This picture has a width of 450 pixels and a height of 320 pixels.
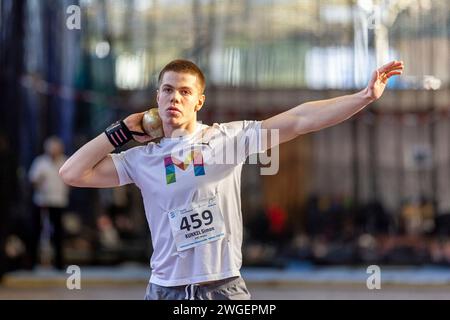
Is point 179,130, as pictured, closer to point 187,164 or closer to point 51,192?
point 187,164

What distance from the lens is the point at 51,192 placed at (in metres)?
12.9

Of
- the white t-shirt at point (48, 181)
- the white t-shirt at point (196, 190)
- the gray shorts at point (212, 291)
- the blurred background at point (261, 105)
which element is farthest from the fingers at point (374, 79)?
the white t-shirt at point (48, 181)

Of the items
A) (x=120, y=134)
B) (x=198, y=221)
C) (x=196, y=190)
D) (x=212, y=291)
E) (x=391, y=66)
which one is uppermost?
(x=391, y=66)

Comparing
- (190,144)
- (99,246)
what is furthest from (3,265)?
(190,144)

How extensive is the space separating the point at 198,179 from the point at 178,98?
1.13ft

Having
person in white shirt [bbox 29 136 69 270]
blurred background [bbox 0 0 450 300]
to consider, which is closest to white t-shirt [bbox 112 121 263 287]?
blurred background [bbox 0 0 450 300]

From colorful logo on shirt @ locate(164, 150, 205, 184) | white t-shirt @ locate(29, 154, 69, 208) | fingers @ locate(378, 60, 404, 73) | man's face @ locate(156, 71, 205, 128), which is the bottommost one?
colorful logo on shirt @ locate(164, 150, 205, 184)

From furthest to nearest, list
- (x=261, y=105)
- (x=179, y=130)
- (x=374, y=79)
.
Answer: (x=261, y=105)
(x=179, y=130)
(x=374, y=79)

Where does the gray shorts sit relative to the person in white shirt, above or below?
below

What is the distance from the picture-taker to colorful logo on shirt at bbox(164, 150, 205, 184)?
4.64 metres

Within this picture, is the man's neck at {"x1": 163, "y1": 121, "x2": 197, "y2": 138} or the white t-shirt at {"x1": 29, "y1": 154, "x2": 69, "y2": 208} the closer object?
the man's neck at {"x1": 163, "y1": 121, "x2": 197, "y2": 138}

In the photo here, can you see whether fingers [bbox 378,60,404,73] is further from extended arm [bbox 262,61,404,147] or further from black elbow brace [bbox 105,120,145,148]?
black elbow brace [bbox 105,120,145,148]

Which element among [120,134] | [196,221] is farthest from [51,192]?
[196,221]

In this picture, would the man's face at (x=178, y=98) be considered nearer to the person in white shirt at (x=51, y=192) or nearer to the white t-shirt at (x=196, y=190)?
the white t-shirt at (x=196, y=190)
